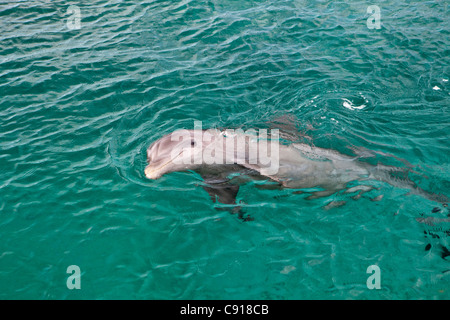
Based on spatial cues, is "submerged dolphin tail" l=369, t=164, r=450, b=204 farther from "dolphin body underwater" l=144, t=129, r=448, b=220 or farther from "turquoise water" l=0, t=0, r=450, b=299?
"turquoise water" l=0, t=0, r=450, b=299

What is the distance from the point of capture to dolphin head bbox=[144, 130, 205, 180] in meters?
6.92

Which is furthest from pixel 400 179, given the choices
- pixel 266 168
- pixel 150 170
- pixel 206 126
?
pixel 150 170

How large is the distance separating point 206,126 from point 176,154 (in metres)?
1.65

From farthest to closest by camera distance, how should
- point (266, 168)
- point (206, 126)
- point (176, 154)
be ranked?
point (206, 126) < point (176, 154) < point (266, 168)

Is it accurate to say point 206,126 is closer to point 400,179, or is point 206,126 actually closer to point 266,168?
point 266,168

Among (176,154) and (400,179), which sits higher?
(176,154)

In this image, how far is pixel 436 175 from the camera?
7.02 meters

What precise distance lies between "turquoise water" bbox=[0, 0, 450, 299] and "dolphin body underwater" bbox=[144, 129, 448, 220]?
0.23 metres

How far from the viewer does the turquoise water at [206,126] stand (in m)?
5.63

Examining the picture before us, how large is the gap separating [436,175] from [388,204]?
1250 millimetres

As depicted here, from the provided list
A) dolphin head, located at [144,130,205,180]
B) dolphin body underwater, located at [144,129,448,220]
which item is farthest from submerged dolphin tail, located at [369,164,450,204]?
dolphin head, located at [144,130,205,180]

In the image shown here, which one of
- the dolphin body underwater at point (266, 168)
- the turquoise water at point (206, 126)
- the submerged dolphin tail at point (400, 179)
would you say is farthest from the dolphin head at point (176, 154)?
the submerged dolphin tail at point (400, 179)

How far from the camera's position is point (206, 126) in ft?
27.6

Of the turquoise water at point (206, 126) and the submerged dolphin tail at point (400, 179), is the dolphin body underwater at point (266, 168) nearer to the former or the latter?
the submerged dolphin tail at point (400, 179)
